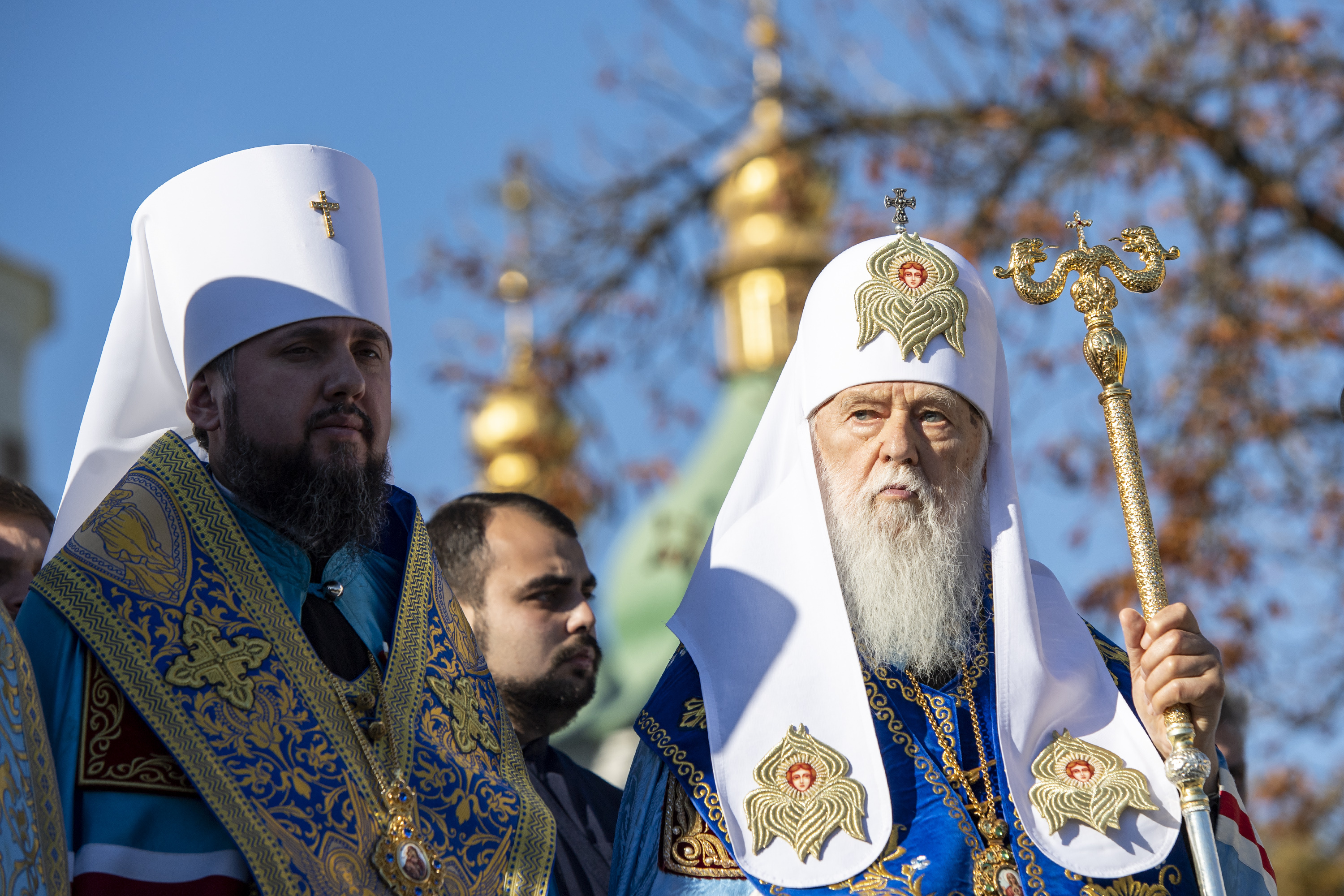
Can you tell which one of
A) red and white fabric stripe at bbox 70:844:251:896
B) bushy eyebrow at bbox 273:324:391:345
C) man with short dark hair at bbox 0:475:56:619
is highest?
bushy eyebrow at bbox 273:324:391:345

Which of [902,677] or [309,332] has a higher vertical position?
[309,332]

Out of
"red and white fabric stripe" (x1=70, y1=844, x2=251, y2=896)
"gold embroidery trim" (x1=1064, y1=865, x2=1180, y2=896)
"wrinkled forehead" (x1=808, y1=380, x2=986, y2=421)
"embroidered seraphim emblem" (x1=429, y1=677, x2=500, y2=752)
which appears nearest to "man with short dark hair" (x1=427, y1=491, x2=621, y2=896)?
"embroidered seraphim emblem" (x1=429, y1=677, x2=500, y2=752)

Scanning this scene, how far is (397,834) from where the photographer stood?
384 centimetres

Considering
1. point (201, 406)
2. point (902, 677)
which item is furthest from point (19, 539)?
point (902, 677)

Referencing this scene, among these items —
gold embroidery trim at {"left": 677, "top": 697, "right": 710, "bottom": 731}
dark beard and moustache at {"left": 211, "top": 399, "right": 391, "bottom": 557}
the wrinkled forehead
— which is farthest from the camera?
the wrinkled forehead

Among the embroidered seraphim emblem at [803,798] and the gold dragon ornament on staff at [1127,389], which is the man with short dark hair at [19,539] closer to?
the embroidered seraphim emblem at [803,798]

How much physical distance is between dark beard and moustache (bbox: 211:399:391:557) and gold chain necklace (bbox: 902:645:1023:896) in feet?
5.26

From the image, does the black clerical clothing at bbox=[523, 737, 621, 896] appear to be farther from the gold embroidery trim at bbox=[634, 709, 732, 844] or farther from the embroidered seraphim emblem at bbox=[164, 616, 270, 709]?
the embroidered seraphim emblem at bbox=[164, 616, 270, 709]

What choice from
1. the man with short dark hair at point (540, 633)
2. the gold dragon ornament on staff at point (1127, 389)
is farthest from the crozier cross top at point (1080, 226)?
the man with short dark hair at point (540, 633)

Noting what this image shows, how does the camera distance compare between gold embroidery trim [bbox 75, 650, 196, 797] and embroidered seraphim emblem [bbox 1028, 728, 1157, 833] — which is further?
embroidered seraphim emblem [bbox 1028, 728, 1157, 833]

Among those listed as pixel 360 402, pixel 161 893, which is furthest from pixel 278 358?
pixel 161 893

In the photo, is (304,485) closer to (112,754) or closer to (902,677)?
(112,754)

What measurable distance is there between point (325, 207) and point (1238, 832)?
2999mm

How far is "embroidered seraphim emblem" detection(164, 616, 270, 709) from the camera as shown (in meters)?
3.74
